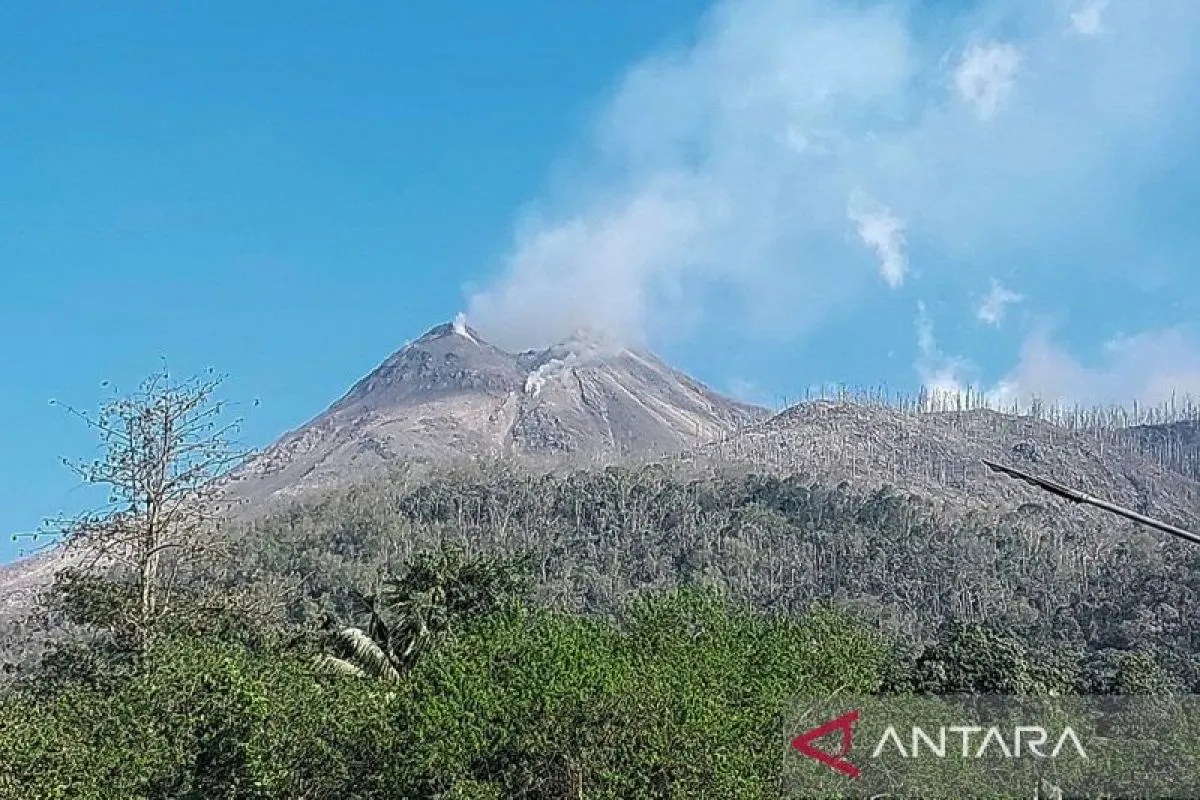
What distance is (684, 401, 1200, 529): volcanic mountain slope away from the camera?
462ft

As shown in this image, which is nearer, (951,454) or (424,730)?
(424,730)

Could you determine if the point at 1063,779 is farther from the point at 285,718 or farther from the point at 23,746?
the point at 23,746

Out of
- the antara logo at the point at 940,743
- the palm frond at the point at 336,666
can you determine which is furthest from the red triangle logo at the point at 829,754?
the palm frond at the point at 336,666

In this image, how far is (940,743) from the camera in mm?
17812

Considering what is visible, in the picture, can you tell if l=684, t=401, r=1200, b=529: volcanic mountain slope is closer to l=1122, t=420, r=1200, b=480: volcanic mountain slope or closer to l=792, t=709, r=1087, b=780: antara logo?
l=1122, t=420, r=1200, b=480: volcanic mountain slope

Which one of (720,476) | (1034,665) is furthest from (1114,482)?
(1034,665)

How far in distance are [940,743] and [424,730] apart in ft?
24.0

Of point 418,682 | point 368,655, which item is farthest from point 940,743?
A: point 368,655

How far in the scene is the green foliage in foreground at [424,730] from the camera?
1392 centimetres

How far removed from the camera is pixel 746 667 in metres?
19.4

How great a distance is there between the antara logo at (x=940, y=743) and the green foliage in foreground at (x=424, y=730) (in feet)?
1.89

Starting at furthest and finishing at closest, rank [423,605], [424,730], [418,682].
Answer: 1. [423,605]
2. [418,682]
3. [424,730]

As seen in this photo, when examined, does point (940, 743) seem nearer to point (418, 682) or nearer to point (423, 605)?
point (418, 682)

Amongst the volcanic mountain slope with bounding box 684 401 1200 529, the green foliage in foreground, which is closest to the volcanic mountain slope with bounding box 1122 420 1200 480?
the volcanic mountain slope with bounding box 684 401 1200 529
